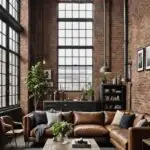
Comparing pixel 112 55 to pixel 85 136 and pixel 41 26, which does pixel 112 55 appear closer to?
pixel 41 26

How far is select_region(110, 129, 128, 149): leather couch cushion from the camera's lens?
7.61 m

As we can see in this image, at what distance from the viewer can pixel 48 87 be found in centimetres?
1291

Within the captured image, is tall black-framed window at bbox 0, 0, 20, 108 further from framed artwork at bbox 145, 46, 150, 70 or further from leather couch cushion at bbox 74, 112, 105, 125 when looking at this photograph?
framed artwork at bbox 145, 46, 150, 70

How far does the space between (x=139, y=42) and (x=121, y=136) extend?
344 centimetres

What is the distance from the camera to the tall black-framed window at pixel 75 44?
14.2m

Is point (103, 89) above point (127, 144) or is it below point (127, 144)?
above

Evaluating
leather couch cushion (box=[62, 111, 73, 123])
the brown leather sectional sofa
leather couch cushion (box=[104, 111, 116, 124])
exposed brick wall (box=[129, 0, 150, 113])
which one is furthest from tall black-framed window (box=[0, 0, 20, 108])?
exposed brick wall (box=[129, 0, 150, 113])

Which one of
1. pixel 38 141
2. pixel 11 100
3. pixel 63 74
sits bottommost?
pixel 38 141

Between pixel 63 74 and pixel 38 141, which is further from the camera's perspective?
pixel 63 74

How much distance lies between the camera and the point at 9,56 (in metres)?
11.3

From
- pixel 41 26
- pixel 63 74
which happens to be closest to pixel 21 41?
pixel 41 26

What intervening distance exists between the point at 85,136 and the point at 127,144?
6.83ft

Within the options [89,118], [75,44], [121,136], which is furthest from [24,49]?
[121,136]

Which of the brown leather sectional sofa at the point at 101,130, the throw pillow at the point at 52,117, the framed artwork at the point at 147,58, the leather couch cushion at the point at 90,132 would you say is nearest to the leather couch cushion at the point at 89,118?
the brown leather sectional sofa at the point at 101,130
